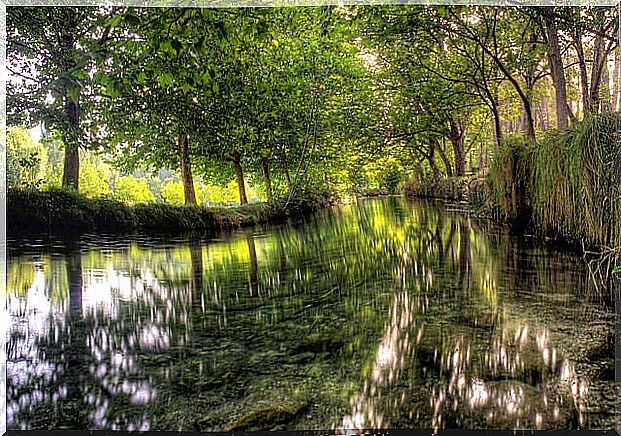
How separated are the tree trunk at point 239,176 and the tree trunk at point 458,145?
103 inches

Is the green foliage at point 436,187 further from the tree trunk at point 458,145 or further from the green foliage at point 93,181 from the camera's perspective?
the green foliage at point 93,181

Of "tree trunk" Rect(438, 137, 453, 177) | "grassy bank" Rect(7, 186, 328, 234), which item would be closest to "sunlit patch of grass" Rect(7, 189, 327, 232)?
"grassy bank" Rect(7, 186, 328, 234)

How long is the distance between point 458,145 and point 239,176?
3.21 m

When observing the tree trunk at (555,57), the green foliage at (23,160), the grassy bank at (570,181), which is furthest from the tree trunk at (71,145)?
the tree trunk at (555,57)

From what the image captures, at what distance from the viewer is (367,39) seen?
4227 millimetres

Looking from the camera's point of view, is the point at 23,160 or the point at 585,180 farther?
the point at 23,160

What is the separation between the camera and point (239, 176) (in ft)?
15.7

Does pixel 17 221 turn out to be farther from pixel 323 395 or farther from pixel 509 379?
pixel 509 379

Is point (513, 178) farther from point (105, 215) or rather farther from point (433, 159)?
point (105, 215)

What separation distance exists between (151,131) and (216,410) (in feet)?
11.7

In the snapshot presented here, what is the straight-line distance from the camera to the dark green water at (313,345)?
856mm

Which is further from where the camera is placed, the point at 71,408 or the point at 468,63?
the point at 468,63

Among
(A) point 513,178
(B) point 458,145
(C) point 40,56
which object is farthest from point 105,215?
(B) point 458,145

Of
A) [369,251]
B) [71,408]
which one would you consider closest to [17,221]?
[369,251]
